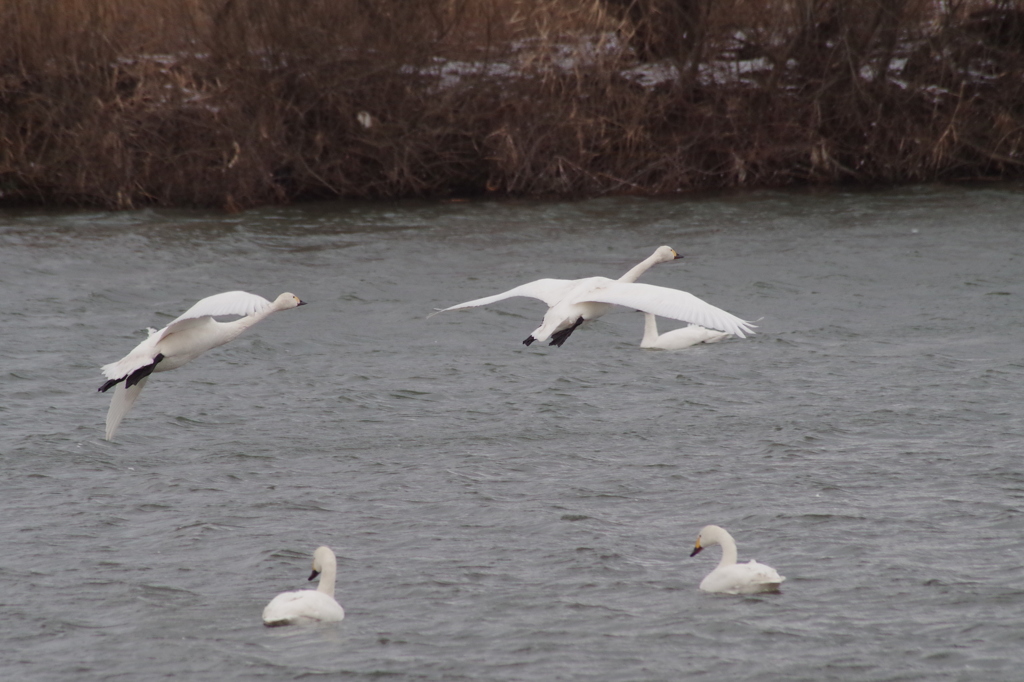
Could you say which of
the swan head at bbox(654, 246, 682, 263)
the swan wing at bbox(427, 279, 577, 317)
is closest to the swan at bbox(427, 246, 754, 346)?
the swan wing at bbox(427, 279, 577, 317)

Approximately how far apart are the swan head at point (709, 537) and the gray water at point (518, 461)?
0.72 ft

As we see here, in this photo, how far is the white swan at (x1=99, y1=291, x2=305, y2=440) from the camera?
29.7 feet

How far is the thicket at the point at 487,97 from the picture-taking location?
872 inches

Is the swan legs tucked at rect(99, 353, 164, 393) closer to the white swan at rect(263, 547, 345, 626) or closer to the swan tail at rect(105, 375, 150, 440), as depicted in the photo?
the swan tail at rect(105, 375, 150, 440)

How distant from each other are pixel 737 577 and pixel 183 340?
14.4ft

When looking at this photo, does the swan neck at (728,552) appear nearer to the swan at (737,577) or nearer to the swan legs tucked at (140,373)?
the swan at (737,577)

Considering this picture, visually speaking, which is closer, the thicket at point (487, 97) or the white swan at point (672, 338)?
the white swan at point (672, 338)

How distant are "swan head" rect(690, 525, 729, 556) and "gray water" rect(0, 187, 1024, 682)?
0.72 ft

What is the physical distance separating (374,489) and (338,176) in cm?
1338

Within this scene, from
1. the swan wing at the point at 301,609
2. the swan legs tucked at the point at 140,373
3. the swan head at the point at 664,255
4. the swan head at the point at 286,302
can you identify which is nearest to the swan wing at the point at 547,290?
the swan head at the point at 664,255

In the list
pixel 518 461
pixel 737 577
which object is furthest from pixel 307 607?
pixel 518 461

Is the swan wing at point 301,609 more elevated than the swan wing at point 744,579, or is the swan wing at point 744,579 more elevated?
the swan wing at point 744,579

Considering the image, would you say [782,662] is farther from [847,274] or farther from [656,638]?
[847,274]

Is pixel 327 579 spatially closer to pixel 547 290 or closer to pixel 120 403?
pixel 120 403
